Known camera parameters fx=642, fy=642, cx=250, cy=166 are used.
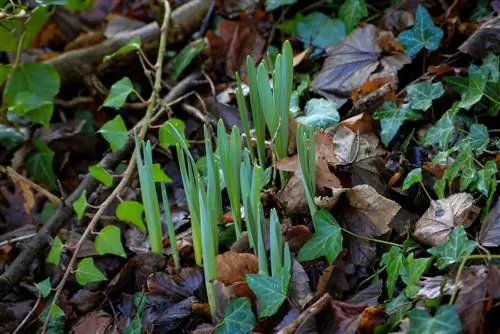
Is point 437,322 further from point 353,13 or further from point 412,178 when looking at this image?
point 353,13

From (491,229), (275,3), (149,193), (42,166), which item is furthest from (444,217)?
(42,166)

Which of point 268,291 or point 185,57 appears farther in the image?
point 185,57

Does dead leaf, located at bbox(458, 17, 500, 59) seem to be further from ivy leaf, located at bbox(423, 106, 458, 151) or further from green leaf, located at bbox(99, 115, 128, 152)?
green leaf, located at bbox(99, 115, 128, 152)

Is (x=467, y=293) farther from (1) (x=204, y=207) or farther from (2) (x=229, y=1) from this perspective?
(2) (x=229, y=1)

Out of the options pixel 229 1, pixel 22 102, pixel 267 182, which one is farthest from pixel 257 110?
pixel 229 1

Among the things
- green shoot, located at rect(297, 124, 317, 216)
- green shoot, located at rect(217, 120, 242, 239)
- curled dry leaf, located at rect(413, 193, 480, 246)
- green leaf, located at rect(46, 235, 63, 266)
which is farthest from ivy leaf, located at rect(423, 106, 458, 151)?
green leaf, located at rect(46, 235, 63, 266)

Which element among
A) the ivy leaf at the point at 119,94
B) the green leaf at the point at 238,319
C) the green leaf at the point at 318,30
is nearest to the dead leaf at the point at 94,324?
the green leaf at the point at 238,319

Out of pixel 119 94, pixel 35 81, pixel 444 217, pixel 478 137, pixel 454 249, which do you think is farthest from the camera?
pixel 35 81
